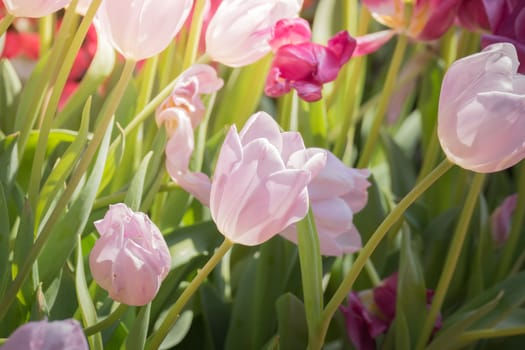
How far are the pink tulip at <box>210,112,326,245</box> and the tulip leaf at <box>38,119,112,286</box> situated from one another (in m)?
0.12

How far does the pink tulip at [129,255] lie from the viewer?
1.48 feet

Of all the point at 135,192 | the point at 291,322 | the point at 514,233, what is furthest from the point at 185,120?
the point at 514,233

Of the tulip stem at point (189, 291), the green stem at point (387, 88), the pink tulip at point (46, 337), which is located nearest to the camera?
the pink tulip at point (46, 337)

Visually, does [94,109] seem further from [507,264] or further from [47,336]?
[47,336]

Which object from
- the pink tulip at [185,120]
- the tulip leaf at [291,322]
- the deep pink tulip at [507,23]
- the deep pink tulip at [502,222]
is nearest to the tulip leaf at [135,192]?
the pink tulip at [185,120]

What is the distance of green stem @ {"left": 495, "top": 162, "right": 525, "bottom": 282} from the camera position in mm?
714

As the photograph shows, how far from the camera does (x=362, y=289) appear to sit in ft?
2.53

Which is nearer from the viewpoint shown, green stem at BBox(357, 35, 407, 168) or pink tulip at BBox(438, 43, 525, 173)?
pink tulip at BBox(438, 43, 525, 173)

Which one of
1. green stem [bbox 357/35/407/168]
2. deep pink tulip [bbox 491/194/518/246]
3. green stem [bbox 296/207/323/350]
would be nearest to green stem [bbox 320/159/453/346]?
green stem [bbox 296/207/323/350]

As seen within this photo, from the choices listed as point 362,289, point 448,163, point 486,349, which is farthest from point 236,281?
point 448,163

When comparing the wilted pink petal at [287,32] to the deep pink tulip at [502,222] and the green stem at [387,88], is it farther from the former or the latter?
the deep pink tulip at [502,222]

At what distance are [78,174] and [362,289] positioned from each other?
345mm

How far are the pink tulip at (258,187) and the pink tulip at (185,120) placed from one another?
0.10 meters

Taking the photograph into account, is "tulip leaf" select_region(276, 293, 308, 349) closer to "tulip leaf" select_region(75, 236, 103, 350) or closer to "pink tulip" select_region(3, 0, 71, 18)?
"tulip leaf" select_region(75, 236, 103, 350)
